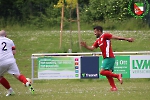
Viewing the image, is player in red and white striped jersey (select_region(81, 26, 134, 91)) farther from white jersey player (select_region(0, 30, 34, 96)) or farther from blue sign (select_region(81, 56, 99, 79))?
blue sign (select_region(81, 56, 99, 79))

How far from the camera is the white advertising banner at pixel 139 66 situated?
2272 centimetres

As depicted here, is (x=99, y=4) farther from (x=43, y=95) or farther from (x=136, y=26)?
(x=43, y=95)

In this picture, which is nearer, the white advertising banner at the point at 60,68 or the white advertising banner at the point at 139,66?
the white advertising banner at the point at 139,66

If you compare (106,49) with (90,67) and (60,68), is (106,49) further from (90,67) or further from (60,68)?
(60,68)

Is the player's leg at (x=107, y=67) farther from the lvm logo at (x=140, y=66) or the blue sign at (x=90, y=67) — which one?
the blue sign at (x=90, y=67)

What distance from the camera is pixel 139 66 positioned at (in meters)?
22.8

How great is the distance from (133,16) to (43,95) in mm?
27210

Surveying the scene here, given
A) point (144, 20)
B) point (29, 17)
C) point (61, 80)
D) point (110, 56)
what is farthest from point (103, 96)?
point (29, 17)

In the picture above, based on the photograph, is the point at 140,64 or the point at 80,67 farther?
the point at 80,67

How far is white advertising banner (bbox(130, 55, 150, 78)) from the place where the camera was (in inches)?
894

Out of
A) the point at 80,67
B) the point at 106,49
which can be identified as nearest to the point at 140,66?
the point at 80,67

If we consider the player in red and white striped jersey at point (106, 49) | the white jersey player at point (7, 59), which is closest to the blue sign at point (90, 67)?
the player in red and white striped jersey at point (106, 49)

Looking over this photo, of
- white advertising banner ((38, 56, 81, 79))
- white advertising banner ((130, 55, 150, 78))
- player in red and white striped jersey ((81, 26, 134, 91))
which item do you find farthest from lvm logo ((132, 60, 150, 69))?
player in red and white striped jersey ((81, 26, 134, 91))

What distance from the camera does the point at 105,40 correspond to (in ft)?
55.4
